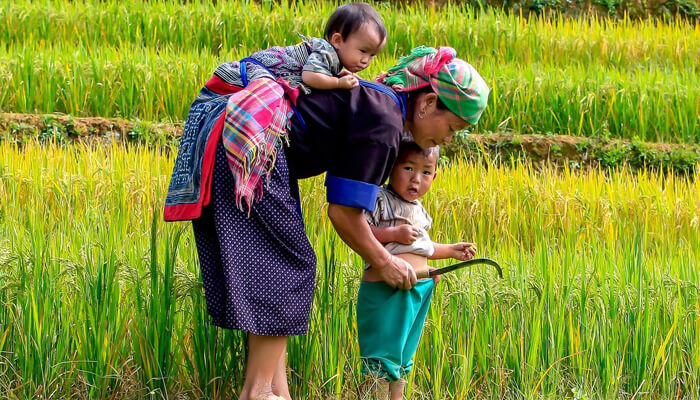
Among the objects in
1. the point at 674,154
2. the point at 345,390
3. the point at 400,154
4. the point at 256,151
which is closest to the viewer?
the point at 256,151

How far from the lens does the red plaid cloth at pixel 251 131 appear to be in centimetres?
225

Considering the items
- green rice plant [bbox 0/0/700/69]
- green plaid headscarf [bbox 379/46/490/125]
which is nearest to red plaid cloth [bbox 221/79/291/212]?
green plaid headscarf [bbox 379/46/490/125]

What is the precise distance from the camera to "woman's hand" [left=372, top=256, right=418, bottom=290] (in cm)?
241

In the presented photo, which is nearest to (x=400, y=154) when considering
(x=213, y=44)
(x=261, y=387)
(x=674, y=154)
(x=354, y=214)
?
(x=354, y=214)

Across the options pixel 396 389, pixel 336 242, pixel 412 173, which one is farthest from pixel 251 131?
pixel 336 242

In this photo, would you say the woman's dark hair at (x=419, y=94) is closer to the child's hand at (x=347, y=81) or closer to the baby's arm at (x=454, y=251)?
the child's hand at (x=347, y=81)

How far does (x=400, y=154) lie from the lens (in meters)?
2.54

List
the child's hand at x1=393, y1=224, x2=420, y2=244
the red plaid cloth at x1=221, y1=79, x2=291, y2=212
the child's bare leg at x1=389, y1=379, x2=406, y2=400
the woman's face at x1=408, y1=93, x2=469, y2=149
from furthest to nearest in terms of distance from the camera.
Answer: the child's bare leg at x1=389, y1=379, x2=406, y2=400 < the child's hand at x1=393, y1=224, x2=420, y2=244 < the woman's face at x1=408, y1=93, x2=469, y2=149 < the red plaid cloth at x1=221, y1=79, x2=291, y2=212

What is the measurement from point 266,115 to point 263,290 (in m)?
0.46

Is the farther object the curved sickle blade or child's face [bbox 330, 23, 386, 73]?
the curved sickle blade

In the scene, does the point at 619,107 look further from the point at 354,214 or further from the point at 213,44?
the point at 354,214

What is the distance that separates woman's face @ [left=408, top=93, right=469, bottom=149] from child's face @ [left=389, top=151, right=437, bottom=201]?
0.08 m

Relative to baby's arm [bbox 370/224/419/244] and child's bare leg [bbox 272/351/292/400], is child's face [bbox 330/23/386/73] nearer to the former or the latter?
baby's arm [bbox 370/224/419/244]

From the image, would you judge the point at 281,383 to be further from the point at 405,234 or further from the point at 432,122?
the point at 432,122
